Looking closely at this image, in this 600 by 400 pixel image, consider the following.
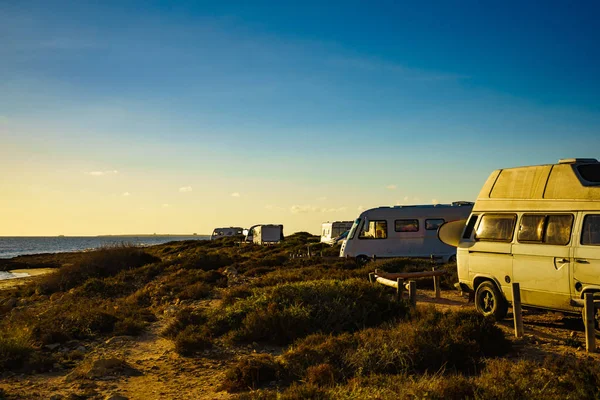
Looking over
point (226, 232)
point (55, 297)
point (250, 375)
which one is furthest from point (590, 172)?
point (226, 232)

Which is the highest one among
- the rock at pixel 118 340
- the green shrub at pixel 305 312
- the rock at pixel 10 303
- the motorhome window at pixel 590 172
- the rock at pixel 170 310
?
the motorhome window at pixel 590 172

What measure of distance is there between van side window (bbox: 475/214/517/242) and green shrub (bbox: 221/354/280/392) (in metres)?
5.14

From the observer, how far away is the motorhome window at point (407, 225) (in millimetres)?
23391

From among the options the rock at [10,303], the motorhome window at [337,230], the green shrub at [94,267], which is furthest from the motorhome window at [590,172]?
the motorhome window at [337,230]

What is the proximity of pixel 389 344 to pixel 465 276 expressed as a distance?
12.9ft

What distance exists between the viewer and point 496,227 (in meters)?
10.3

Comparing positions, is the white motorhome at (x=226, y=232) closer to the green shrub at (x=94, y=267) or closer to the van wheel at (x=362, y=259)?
the green shrub at (x=94, y=267)

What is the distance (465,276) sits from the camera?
36.3ft

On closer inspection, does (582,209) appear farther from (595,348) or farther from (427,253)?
(427,253)

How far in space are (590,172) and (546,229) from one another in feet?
3.94

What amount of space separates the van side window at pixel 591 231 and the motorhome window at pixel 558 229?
264 mm

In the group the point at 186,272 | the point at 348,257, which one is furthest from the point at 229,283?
the point at 348,257

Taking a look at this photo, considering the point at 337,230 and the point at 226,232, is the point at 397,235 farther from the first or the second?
the point at 226,232

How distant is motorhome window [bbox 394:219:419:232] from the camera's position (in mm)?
23391
